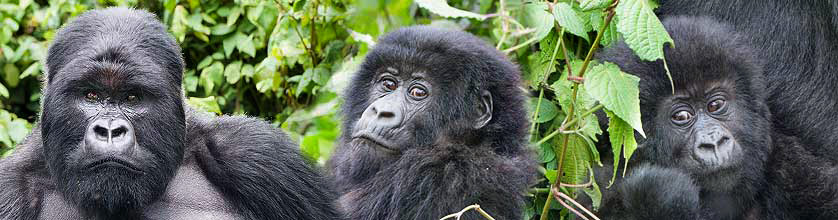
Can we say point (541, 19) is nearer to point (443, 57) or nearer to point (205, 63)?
point (443, 57)

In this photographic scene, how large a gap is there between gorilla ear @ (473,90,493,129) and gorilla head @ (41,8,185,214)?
956 mm

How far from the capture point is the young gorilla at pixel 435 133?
3.68 meters

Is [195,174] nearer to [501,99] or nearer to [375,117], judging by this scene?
[375,117]

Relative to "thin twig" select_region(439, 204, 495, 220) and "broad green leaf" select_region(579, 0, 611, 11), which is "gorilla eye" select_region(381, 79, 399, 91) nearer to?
"thin twig" select_region(439, 204, 495, 220)

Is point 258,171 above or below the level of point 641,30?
below

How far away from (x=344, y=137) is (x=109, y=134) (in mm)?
1059

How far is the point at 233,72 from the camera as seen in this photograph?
574cm

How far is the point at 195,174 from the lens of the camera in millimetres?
3615

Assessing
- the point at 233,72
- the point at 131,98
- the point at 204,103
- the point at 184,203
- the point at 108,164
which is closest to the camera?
the point at 108,164

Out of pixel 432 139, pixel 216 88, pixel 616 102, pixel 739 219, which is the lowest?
pixel 216 88

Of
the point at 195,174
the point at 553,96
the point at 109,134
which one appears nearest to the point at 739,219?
the point at 553,96

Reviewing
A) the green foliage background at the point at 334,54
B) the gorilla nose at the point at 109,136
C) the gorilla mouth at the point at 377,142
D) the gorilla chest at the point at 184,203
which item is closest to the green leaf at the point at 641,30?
the green foliage background at the point at 334,54

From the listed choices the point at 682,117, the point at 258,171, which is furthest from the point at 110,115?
the point at 682,117

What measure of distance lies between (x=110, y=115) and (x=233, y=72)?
8.26 ft
